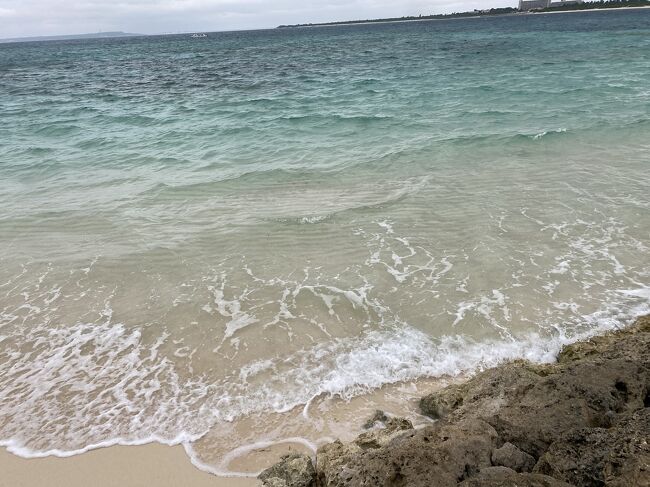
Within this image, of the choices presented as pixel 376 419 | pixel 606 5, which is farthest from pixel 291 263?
pixel 606 5

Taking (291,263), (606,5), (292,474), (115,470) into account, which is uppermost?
(606,5)

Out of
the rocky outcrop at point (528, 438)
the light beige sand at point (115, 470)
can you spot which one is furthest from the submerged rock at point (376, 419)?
the light beige sand at point (115, 470)

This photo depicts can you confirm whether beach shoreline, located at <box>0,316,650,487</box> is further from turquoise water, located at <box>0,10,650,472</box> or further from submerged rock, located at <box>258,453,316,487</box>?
submerged rock, located at <box>258,453,316,487</box>

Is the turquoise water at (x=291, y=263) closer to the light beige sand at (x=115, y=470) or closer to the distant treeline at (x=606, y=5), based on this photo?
the light beige sand at (x=115, y=470)

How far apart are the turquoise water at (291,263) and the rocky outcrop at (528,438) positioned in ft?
4.12

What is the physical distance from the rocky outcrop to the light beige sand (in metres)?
1.06

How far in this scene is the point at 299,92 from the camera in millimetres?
26938

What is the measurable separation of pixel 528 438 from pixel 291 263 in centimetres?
537

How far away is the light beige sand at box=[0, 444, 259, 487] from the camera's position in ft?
14.2

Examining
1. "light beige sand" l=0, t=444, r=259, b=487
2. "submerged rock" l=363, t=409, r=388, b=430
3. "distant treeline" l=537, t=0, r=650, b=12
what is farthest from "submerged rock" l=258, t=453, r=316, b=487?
"distant treeline" l=537, t=0, r=650, b=12

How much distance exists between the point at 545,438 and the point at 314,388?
103 inches

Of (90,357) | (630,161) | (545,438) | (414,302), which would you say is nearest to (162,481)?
(90,357)

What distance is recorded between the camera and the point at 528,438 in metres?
3.53

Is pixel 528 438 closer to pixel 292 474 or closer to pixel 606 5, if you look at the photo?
pixel 292 474
